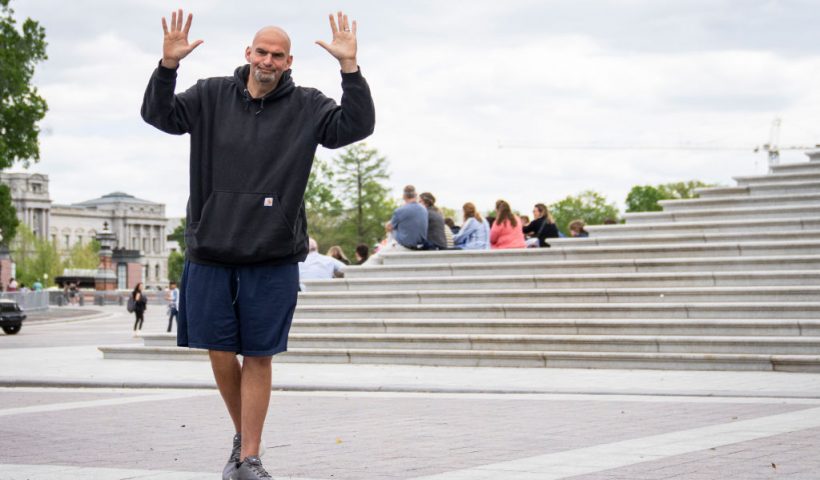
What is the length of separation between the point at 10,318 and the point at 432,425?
25.3 metres

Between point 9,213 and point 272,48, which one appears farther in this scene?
point 9,213

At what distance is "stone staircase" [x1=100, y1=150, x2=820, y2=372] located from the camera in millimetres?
13438

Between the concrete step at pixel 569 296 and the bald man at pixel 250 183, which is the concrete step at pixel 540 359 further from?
the bald man at pixel 250 183

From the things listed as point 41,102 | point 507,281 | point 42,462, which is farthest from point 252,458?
point 41,102

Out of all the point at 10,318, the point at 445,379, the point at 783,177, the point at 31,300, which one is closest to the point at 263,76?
the point at 445,379

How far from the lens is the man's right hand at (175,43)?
5.41 m

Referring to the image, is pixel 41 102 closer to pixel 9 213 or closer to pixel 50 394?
pixel 9 213

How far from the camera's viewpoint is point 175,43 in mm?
5426

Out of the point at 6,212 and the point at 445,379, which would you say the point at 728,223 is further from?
the point at 6,212

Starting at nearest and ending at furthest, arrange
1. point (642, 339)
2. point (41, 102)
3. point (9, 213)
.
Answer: point (642, 339)
point (41, 102)
point (9, 213)

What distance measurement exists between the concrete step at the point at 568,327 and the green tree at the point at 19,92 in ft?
86.2

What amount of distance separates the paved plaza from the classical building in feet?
506

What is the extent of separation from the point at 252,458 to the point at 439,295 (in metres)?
11.0

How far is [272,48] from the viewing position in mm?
5285
